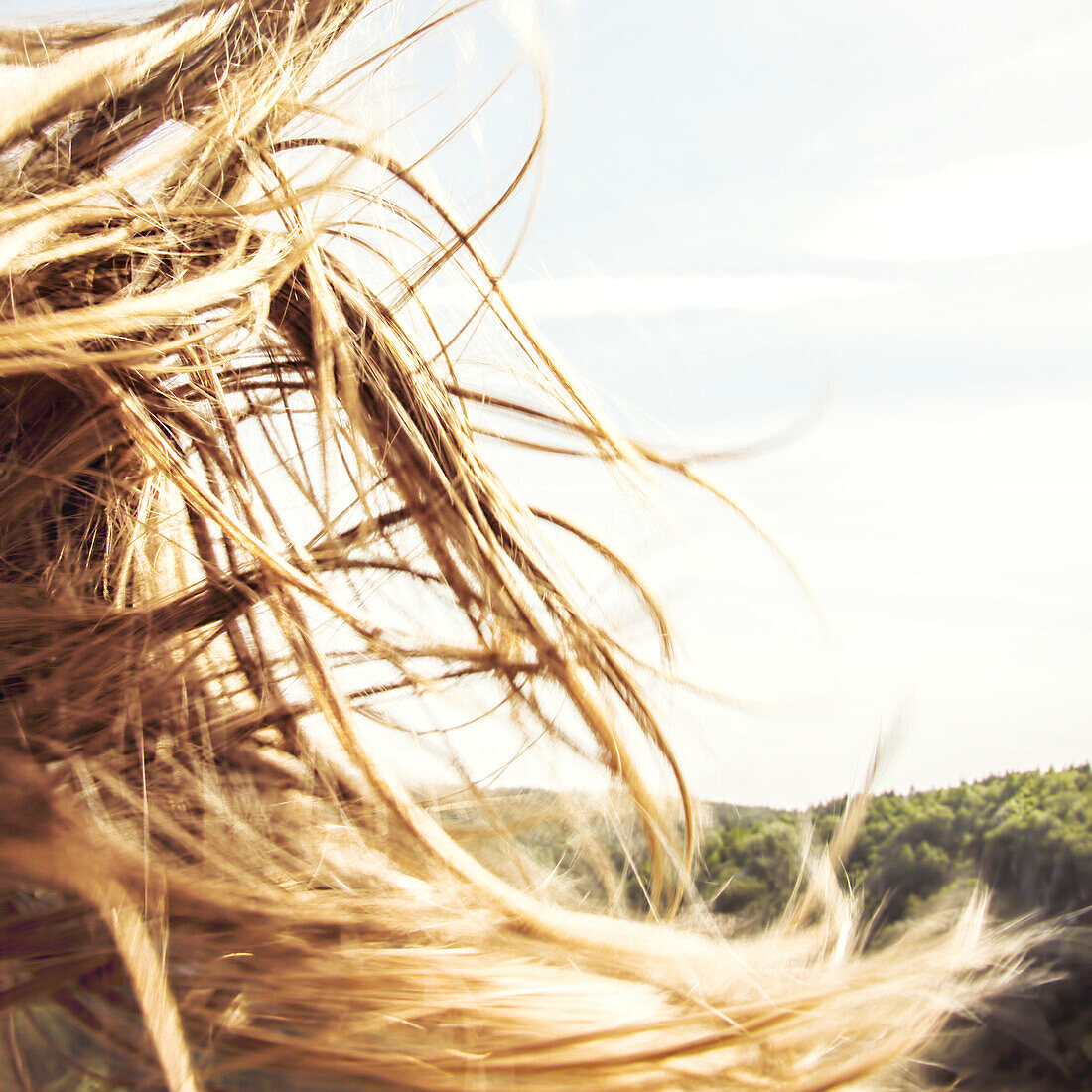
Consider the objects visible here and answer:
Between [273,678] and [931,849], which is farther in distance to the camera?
[931,849]

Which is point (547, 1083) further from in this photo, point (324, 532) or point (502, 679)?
point (324, 532)

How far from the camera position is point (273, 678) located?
1.06 meters

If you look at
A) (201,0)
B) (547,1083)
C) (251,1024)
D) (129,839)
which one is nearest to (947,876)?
(547,1083)

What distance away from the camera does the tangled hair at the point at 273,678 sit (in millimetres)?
889

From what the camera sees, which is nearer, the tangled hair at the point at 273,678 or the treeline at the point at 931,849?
the tangled hair at the point at 273,678

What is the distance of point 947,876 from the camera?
138 cm

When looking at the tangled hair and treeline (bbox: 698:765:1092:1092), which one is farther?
treeline (bbox: 698:765:1092:1092)

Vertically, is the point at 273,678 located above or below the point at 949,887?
above

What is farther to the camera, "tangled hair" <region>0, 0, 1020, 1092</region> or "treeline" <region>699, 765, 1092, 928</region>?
"treeline" <region>699, 765, 1092, 928</region>

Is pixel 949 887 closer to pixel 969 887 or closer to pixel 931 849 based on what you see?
pixel 969 887

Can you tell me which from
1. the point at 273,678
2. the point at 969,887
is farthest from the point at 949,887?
the point at 273,678

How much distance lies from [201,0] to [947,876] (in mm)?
1540

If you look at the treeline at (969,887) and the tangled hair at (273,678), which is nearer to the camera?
the tangled hair at (273,678)

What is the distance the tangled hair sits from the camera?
89 centimetres
